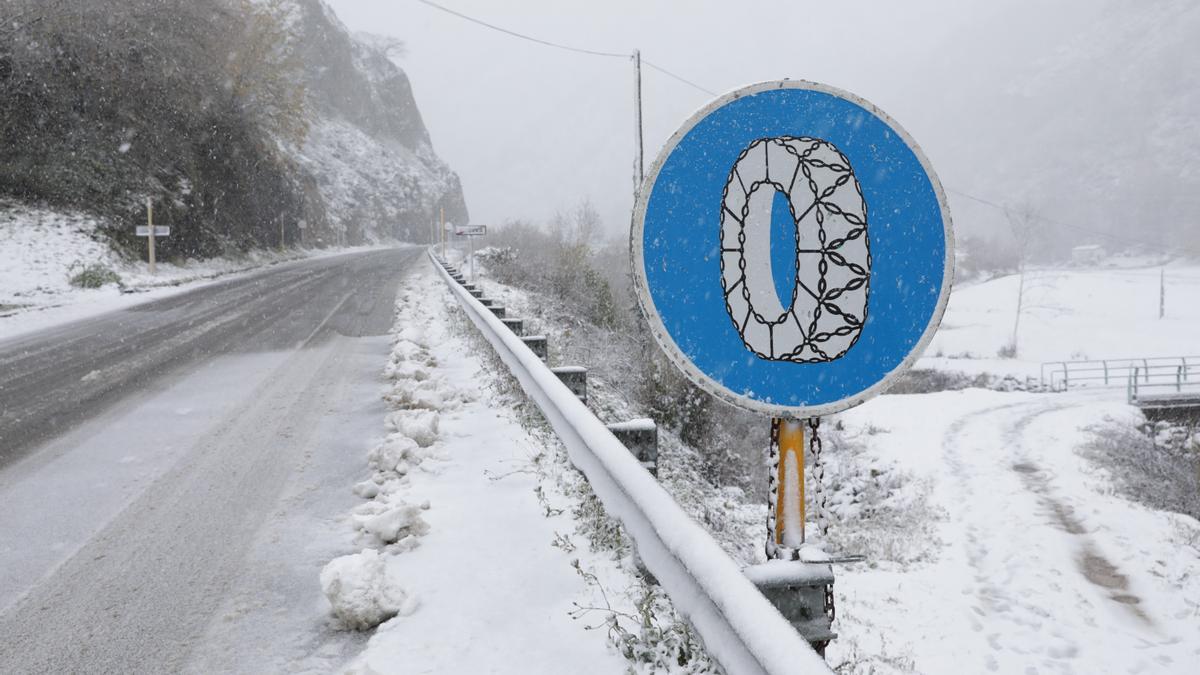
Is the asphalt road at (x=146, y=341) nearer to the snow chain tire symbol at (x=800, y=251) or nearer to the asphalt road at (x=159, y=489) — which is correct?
the asphalt road at (x=159, y=489)

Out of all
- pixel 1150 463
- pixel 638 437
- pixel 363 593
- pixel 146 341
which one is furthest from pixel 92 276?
pixel 1150 463

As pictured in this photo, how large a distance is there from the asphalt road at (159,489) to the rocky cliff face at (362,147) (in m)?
43.1

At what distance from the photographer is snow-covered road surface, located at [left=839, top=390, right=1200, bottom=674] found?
8.22 metres

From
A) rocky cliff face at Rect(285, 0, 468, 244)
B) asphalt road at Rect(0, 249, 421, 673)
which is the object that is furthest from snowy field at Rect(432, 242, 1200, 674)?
rocky cliff face at Rect(285, 0, 468, 244)

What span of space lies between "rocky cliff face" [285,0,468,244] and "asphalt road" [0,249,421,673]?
141ft

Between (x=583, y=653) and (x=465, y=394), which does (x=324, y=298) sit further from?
(x=583, y=653)

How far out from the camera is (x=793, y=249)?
4.82 ft

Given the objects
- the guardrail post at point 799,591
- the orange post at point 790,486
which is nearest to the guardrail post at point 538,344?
the orange post at point 790,486

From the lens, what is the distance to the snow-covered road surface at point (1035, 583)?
822 cm

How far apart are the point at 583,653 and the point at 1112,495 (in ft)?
52.1

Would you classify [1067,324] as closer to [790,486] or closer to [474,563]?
[474,563]

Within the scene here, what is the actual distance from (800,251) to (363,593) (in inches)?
68.3

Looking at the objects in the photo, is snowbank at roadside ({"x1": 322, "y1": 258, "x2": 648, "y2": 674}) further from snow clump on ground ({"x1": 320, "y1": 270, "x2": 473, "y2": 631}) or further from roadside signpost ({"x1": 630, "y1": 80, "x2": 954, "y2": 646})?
roadside signpost ({"x1": 630, "y1": 80, "x2": 954, "y2": 646})

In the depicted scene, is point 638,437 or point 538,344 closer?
point 638,437
